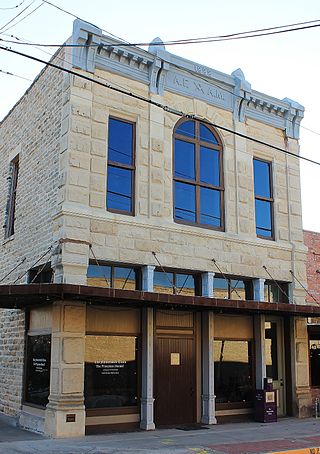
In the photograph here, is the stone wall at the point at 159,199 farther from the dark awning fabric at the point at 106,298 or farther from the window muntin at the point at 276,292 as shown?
the dark awning fabric at the point at 106,298

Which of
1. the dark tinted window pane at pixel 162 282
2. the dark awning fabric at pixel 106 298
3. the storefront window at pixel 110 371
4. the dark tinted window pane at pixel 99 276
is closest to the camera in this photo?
the dark awning fabric at pixel 106 298

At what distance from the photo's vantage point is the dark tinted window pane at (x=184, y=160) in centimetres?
1645

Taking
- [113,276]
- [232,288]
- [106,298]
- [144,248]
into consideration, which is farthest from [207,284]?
[106,298]

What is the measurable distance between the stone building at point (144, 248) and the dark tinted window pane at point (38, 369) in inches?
2.7

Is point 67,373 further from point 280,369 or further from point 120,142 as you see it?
point 280,369

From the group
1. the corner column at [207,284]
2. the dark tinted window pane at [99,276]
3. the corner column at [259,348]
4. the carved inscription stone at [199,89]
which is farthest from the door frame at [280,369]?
the carved inscription stone at [199,89]

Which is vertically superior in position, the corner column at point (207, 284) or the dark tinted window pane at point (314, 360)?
the corner column at point (207, 284)

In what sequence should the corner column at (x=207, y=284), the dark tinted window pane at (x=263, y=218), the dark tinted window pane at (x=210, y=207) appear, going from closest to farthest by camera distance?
the corner column at (x=207, y=284) < the dark tinted window pane at (x=210, y=207) < the dark tinted window pane at (x=263, y=218)

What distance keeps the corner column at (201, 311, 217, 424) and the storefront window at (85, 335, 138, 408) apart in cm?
211

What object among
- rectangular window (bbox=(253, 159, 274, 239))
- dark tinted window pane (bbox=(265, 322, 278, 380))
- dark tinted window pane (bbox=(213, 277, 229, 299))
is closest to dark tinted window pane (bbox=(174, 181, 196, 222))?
dark tinted window pane (bbox=(213, 277, 229, 299))

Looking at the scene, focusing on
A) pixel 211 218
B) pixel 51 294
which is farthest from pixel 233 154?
pixel 51 294

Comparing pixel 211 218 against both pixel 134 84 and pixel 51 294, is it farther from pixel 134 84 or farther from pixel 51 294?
pixel 51 294

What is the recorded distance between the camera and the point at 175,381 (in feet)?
50.1

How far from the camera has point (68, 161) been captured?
14.1 metres
